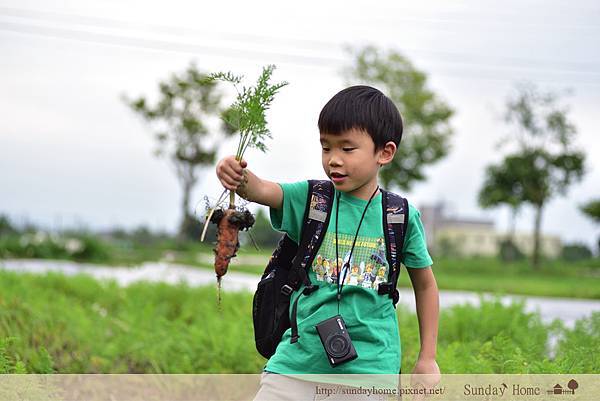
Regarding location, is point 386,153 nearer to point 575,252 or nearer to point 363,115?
point 363,115

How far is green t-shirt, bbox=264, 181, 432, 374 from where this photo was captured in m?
3.03

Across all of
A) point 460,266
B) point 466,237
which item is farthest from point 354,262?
point 466,237

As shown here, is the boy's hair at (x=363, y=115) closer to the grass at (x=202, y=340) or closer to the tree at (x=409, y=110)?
the grass at (x=202, y=340)

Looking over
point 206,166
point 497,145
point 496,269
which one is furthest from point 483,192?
point 206,166

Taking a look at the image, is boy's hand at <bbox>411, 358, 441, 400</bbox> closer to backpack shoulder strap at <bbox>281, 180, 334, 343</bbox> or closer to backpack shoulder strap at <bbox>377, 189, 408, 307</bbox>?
backpack shoulder strap at <bbox>377, 189, 408, 307</bbox>

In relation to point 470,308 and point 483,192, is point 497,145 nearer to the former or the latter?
point 483,192

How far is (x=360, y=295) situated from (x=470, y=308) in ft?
15.9

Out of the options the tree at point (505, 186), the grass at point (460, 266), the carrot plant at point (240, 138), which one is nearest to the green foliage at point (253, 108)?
the carrot plant at point (240, 138)

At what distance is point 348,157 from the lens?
10.00 ft

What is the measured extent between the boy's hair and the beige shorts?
81 cm

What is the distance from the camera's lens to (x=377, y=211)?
3.18m

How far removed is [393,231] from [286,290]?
0.41 metres

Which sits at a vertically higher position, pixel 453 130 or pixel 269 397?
pixel 453 130

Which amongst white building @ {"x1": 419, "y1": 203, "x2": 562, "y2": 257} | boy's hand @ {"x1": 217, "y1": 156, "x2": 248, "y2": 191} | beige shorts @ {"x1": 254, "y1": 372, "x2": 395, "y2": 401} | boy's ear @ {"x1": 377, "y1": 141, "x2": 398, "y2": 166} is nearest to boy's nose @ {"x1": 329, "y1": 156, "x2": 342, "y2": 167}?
boy's ear @ {"x1": 377, "y1": 141, "x2": 398, "y2": 166}
